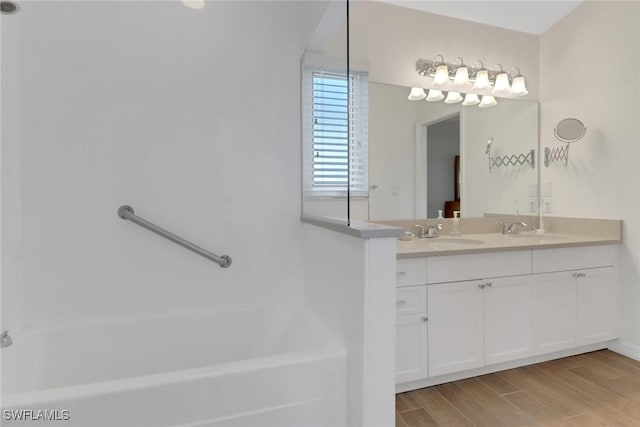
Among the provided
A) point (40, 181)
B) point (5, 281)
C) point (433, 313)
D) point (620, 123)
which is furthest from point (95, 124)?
point (620, 123)

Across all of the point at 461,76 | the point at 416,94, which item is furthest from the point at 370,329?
the point at 461,76

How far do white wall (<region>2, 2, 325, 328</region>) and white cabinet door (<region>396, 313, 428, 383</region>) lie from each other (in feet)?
2.04

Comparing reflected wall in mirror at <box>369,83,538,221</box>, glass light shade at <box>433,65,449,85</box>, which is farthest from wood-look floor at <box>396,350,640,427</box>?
glass light shade at <box>433,65,449,85</box>

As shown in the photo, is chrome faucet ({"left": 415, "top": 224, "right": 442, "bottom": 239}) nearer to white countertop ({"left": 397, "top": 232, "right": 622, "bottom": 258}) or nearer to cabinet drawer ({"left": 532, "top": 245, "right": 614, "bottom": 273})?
white countertop ({"left": 397, "top": 232, "right": 622, "bottom": 258})

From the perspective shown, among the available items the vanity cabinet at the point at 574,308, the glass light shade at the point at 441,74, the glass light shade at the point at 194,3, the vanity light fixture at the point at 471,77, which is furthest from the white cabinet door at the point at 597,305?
the glass light shade at the point at 194,3

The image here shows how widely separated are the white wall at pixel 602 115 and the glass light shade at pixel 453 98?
82 cm

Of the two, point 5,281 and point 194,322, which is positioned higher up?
point 5,281

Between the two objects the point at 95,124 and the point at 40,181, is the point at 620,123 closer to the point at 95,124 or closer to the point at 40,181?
the point at 95,124

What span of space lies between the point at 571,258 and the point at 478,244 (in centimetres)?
63

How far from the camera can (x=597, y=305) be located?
2215 mm

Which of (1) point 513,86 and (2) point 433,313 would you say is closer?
(2) point 433,313

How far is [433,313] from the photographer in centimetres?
180

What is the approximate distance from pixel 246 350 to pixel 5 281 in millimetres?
1104

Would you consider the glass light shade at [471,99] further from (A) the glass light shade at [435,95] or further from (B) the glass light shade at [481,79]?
(A) the glass light shade at [435,95]
